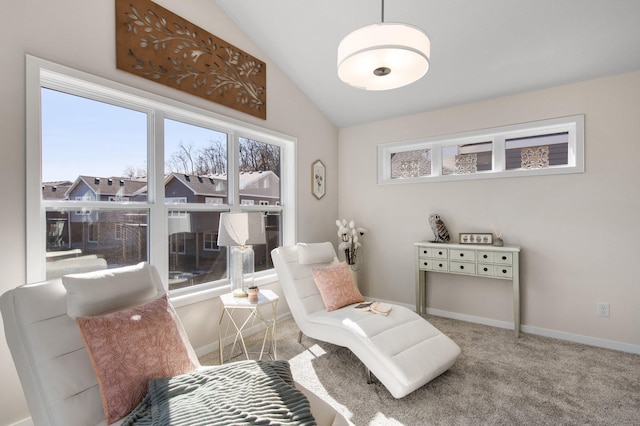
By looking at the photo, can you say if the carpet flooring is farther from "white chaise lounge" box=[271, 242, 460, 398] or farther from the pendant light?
the pendant light

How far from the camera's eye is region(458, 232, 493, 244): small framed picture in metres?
3.50

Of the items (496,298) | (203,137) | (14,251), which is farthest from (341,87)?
(14,251)

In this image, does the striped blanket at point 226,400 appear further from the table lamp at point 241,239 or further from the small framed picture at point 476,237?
the small framed picture at point 476,237

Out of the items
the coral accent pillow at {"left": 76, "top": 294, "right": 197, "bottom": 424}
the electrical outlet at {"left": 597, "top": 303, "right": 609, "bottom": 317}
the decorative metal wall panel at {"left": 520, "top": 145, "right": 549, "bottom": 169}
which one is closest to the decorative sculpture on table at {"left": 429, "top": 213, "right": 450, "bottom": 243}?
the decorative metal wall panel at {"left": 520, "top": 145, "right": 549, "bottom": 169}

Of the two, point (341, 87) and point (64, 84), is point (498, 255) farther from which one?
point (64, 84)

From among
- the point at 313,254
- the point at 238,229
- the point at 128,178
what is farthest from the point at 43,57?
the point at 313,254

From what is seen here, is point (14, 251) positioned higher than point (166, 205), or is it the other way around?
point (166, 205)

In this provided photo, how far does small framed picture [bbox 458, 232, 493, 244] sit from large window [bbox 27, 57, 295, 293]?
7.77 ft

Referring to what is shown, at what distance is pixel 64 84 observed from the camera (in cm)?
215

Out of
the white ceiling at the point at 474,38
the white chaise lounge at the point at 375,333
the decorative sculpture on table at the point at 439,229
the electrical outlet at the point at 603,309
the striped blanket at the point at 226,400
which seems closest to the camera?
the striped blanket at the point at 226,400

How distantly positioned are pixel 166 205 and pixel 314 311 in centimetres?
160

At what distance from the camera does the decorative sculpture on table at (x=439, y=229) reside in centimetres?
374

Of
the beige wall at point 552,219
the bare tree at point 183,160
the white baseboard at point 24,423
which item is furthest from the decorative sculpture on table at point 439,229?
the white baseboard at point 24,423

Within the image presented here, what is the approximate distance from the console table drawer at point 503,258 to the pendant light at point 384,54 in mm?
2246
